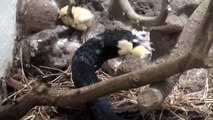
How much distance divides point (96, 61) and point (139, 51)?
0.74 ft

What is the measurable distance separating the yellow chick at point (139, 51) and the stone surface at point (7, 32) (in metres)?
0.61

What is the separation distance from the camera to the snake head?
84.5 inches

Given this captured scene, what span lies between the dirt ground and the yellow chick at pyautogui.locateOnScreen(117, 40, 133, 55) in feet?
0.38

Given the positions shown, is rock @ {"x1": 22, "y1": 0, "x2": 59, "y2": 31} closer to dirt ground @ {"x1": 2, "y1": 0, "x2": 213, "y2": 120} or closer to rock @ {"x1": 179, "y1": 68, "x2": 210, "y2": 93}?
dirt ground @ {"x1": 2, "y1": 0, "x2": 213, "y2": 120}

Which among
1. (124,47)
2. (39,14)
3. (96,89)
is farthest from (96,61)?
(96,89)

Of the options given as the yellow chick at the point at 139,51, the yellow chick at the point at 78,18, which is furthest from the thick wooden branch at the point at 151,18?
the yellow chick at the point at 78,18

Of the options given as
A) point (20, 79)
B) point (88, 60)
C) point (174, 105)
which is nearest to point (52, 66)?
point (20, 79)

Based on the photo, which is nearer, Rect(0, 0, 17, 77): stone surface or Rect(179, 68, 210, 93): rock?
Rect(0, 0, 17, 77): stone surface

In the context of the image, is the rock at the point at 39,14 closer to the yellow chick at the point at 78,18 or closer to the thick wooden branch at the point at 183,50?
the yellow chick at the point at 78,18

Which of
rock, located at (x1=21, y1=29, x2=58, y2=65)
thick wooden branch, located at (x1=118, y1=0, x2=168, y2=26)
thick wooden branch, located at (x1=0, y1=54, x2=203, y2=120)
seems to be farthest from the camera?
rock, located at (x1=21, y1=29, x2=58, y2=65)

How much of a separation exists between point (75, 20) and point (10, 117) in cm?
76

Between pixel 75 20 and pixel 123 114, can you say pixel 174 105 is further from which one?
pixel 75 20

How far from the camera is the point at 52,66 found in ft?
7.68

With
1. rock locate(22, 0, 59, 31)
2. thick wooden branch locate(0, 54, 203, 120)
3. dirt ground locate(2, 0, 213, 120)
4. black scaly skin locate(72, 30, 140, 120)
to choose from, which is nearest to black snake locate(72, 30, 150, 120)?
black scaly skin locate(72, 30, 140, 120)
